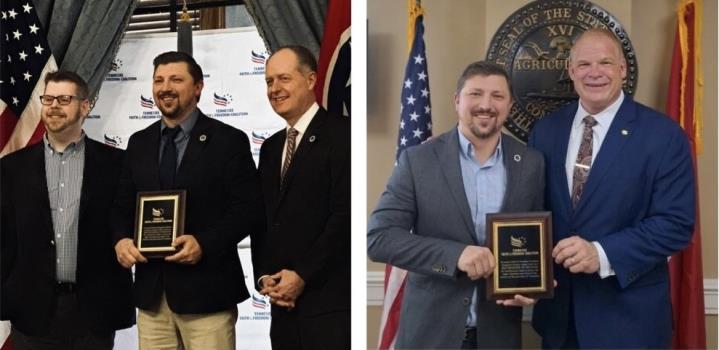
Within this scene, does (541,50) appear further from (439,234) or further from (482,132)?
(439,234)

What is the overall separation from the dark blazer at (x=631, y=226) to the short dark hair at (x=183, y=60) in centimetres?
139

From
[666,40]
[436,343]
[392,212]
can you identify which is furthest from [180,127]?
[666,40]

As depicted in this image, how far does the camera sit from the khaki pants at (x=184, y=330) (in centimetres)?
340

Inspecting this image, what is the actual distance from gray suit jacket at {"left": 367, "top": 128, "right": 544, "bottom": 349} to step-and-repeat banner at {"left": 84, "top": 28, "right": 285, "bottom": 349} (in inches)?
24.1

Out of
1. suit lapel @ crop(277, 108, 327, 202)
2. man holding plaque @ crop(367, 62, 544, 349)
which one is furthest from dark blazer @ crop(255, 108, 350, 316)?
man holding plaque @ crop(367, 62, 544, 349)

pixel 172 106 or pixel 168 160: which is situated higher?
pixel 172 106

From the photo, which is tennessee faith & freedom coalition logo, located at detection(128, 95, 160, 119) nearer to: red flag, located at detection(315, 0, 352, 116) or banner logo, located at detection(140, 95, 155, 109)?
banner logo, located at detection(140, 95, 155, 109)

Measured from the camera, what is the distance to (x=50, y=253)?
142 inches

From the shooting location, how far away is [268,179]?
3387 mm

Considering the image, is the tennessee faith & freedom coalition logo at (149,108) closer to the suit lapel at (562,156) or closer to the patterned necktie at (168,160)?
the patterned necktie at (168,160)

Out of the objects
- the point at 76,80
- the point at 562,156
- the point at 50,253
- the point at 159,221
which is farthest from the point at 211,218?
the point at 562,156

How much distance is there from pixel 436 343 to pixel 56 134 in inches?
65.9

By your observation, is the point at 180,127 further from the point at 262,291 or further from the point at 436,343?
the point at 436,343

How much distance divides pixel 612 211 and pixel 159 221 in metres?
1.55
